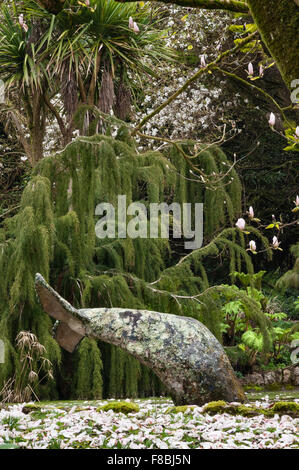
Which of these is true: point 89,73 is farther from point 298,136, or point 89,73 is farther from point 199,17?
point 298,136

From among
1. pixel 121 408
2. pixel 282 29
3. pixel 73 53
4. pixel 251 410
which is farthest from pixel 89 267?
pixel 282 29

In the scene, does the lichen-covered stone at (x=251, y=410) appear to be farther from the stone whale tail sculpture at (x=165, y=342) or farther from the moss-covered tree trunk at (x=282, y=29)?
the moss-covered tree trunk at (x=282, y=29)

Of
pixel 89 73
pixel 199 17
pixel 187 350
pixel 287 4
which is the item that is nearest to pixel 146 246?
pixel 187 350

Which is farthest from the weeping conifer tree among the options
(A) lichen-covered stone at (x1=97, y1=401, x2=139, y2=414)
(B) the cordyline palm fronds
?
(B) the cordyline palm fronds

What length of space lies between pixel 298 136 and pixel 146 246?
11.5ft

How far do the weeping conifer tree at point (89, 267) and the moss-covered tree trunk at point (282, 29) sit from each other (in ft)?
9.81

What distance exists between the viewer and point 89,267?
243 inches

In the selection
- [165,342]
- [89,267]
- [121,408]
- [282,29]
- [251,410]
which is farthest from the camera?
[89,267]

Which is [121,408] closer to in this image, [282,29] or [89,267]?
[282,29]

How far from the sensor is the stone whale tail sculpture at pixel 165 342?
12.4 feet

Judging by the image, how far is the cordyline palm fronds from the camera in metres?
8.37

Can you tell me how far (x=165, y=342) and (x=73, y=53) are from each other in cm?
558

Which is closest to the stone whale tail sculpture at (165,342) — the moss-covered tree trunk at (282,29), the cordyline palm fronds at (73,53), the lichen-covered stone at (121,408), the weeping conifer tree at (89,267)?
the lichen-covered stone at (121,408)

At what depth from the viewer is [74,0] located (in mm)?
8312
